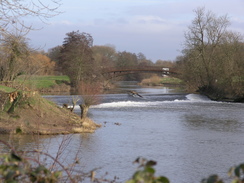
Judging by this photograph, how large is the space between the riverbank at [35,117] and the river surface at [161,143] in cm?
90

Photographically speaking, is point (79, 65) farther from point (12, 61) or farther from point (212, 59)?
point (12, 61)

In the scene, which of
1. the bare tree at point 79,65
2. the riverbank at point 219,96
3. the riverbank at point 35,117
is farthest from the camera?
the bare tree at point 79,65

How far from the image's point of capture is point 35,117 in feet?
65.7

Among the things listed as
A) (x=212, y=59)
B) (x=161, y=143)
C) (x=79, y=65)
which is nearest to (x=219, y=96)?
(x=212, y=59)

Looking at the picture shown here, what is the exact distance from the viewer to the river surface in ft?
39.9


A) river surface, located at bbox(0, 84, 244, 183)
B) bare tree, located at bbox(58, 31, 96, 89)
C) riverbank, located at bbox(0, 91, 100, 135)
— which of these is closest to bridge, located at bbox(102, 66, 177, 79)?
bare tree, located at bbox(58, 31, 96, 89)

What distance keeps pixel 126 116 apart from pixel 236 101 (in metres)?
16.4

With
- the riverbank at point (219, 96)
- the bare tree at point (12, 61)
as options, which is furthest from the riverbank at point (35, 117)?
the riverbank at point (219, 96)

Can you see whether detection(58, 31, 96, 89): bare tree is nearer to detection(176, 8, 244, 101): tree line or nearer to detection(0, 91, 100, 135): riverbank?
detection(176, 8, 244, 101): tree line

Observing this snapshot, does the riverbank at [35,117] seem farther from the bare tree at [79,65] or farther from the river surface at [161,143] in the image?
the bare tree at [79,65]

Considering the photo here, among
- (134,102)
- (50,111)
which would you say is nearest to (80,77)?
(134,102)

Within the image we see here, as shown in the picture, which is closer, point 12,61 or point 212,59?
point 12,61

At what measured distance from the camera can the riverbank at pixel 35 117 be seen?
62.3 ft

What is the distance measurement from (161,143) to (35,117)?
687 cm
